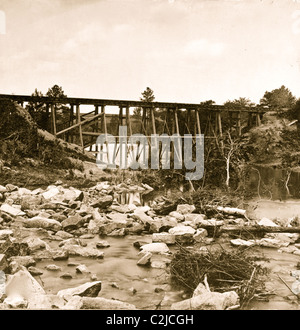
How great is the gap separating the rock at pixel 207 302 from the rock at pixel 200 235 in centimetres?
214

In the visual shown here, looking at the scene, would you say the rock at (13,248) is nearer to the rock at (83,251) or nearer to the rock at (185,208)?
the rock at (83,251)

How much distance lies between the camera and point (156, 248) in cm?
583

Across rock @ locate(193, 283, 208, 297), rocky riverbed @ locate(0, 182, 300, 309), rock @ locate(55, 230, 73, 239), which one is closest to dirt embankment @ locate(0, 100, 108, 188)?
rocky riverbed @ locate(0, 182, 300, 309)

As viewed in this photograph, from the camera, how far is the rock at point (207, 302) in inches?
159

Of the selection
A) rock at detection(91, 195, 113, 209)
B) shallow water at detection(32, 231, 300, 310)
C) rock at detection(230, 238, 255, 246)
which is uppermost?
rock at detection(91, 195, 113, 209)

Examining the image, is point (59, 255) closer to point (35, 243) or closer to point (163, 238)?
point (35, 243)

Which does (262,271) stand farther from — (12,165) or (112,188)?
(12,165)

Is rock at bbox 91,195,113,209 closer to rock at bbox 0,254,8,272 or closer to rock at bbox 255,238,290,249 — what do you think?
rock at bbox 0,254,8,272

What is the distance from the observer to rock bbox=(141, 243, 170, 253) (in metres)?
5.79

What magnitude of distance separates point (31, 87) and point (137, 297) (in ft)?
13.6

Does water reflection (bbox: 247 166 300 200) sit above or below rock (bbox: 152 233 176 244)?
above

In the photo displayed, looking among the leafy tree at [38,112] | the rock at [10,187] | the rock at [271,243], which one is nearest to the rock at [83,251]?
the rock at [271,243]

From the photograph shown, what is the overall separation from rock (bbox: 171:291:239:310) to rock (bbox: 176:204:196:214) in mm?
3739

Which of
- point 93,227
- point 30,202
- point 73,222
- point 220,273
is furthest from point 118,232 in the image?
point 220,273
